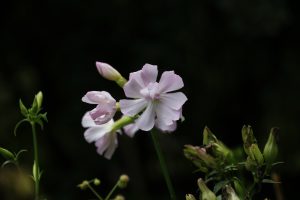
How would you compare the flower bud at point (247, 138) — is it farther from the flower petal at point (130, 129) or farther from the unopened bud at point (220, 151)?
the flower petal at point (130, 129)

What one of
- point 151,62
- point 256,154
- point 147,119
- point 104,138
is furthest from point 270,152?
point 151,62

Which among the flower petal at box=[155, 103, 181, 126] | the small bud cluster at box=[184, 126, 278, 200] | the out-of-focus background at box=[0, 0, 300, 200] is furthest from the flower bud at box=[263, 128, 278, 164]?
the out-of-focus background at box=[0, 0, 300, 200]

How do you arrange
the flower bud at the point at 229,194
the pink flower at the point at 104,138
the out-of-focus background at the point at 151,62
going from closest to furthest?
the flower bud at the point at 229,194 < the pink flower at the point at 104,138 < the out-of-focus background at the point at 151,62

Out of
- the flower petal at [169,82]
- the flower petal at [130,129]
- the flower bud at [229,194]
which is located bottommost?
the flower petal at [130,129]

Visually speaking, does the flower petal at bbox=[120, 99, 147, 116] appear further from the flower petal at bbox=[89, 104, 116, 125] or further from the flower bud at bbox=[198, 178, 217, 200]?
the flower bud at bbox=[198, 178, 217, 200]

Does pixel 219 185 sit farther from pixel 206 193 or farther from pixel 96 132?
pixel 96 132

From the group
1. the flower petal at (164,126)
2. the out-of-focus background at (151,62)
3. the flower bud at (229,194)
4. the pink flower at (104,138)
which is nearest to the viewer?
the flower bud at (229,194)

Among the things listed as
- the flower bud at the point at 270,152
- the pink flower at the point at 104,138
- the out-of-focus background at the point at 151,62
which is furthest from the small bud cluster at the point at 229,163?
the out-of-focus background at the point at 151,62
